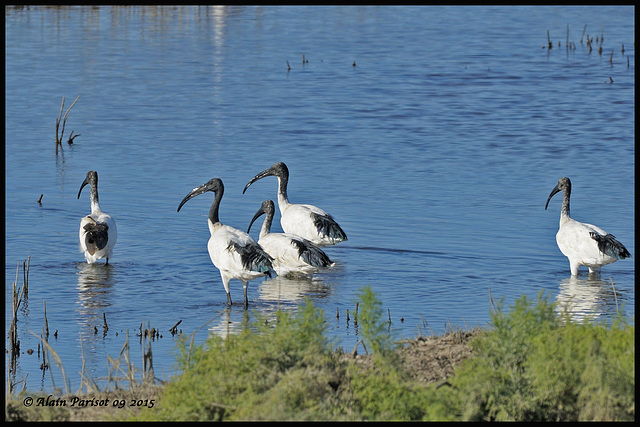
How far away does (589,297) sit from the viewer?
10828 mm

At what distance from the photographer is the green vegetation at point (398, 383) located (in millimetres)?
5270

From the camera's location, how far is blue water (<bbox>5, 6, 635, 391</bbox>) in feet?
34.6

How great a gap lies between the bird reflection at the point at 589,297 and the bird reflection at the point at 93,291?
182 inches

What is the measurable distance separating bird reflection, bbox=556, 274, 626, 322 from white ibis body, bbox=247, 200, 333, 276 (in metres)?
2.74

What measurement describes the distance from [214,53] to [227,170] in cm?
1588

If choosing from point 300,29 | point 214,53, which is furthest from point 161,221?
point 300,29

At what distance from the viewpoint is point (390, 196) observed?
618 inches

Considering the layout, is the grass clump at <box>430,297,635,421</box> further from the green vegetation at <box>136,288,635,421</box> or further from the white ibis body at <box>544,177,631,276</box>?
the white ibis body at <box>544,177,631,276</box>

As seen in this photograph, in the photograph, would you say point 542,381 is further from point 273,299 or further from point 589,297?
point 273,299

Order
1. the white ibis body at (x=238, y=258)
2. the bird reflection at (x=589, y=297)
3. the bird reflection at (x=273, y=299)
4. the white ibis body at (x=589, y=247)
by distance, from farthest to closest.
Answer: the white ibis body at (x=589, y=247) < the white ibis body at (x=238, y=258) < the bird reflection at (x=589, y=297) < the bird reflection at (x=273, y=299)

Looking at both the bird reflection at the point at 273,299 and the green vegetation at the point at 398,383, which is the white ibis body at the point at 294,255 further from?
the green vegetation at the point at 398,383

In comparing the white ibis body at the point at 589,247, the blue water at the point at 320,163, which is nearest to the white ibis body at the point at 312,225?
the blue water at the point at 320,163

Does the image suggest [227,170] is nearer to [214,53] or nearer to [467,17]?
[214,53]

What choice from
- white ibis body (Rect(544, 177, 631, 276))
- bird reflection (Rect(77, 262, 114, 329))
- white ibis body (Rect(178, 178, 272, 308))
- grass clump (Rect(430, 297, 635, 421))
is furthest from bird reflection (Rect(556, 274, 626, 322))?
bird reflection (Rect(77, 262, 114, 329))
